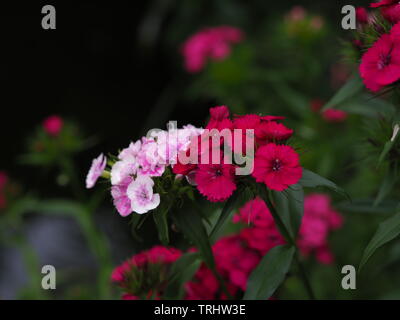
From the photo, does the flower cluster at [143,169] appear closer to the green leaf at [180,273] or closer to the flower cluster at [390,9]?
the green leaf at [180,273]

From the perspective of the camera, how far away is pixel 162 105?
3.22 m

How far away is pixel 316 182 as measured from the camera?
0.82 m

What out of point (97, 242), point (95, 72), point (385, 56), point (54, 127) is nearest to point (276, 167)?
point (385, 56)

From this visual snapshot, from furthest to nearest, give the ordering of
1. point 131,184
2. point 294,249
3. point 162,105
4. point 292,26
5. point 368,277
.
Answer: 1. point 162,105
2. point 292,26
3. point 368,277
4. point 294,249
5. point 131,184

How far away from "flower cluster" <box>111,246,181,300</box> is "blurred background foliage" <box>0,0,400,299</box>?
306 millimetres

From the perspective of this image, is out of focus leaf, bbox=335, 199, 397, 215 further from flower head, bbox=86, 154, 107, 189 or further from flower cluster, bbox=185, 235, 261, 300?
flower head, bbox=86, 154, 107, 189

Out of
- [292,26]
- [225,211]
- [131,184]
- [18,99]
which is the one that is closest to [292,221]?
[225,211]

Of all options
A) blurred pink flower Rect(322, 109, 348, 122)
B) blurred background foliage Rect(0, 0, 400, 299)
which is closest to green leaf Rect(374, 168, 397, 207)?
blurred background foliage Rect(0, 0, 400, 299)

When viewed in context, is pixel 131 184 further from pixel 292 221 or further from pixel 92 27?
pixel 92 27

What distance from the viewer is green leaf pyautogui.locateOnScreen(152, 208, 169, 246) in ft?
2.71

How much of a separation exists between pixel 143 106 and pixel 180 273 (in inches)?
99.5

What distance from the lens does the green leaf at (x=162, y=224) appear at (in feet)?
2.71
